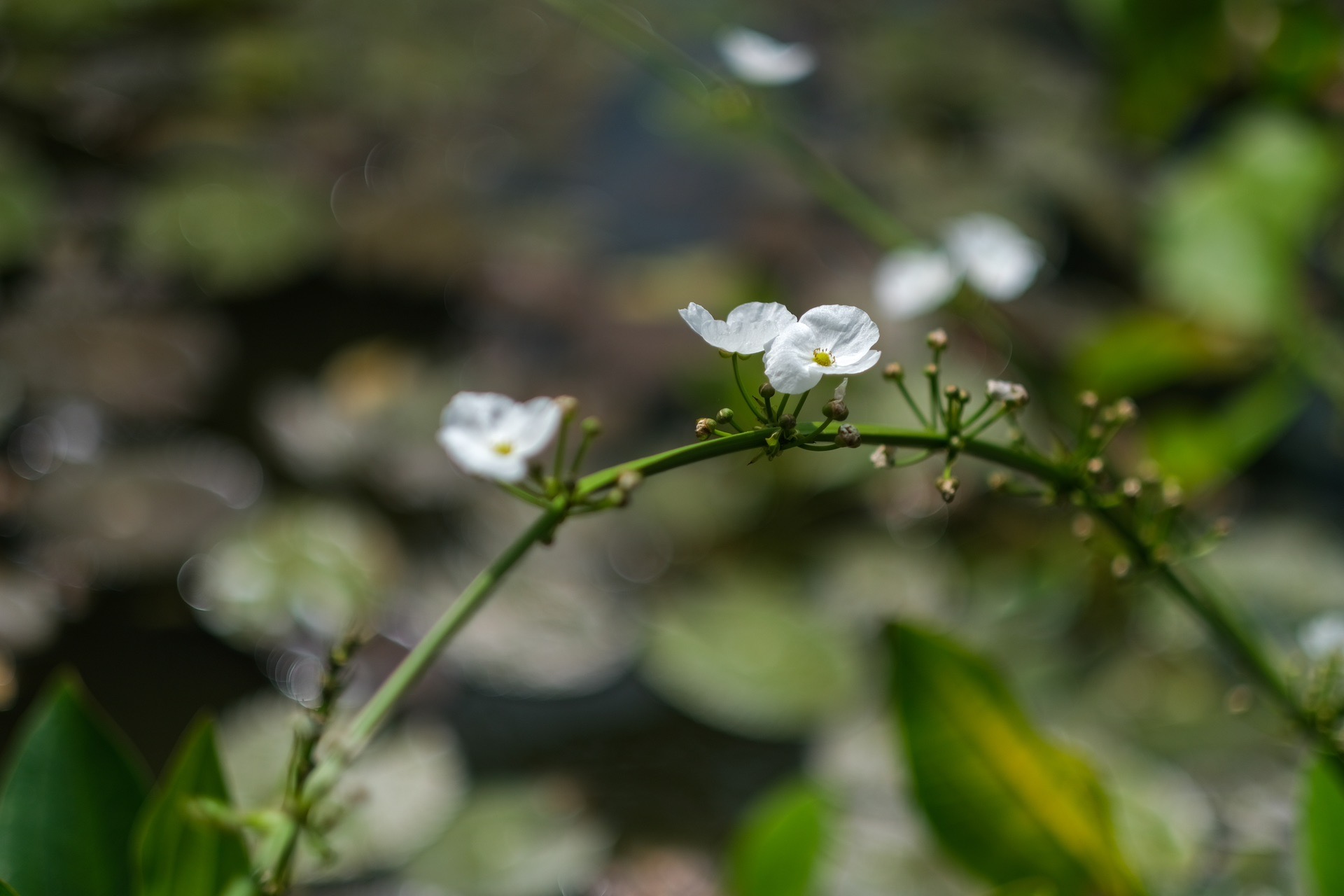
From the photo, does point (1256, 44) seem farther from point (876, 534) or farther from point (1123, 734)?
point (1123, 734)

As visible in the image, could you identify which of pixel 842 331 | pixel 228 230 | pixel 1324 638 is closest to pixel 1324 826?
pixel 1324 638

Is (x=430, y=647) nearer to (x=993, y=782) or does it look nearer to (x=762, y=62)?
(x=993, y=782)

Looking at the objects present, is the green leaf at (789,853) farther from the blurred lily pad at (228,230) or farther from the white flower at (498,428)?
the blurred lily pad at (228,230)

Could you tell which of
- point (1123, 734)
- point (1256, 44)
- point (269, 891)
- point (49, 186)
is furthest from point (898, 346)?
point (49, 186)

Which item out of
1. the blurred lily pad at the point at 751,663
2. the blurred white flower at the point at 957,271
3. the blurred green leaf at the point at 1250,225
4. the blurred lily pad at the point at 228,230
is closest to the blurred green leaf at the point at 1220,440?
the blurred green leaf at the point at 1250,225

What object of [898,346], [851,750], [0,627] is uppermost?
[898,346]

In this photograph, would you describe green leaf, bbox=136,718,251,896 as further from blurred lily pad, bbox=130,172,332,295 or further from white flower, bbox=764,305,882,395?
blurred lily pad, bbox=130,172,332,295
